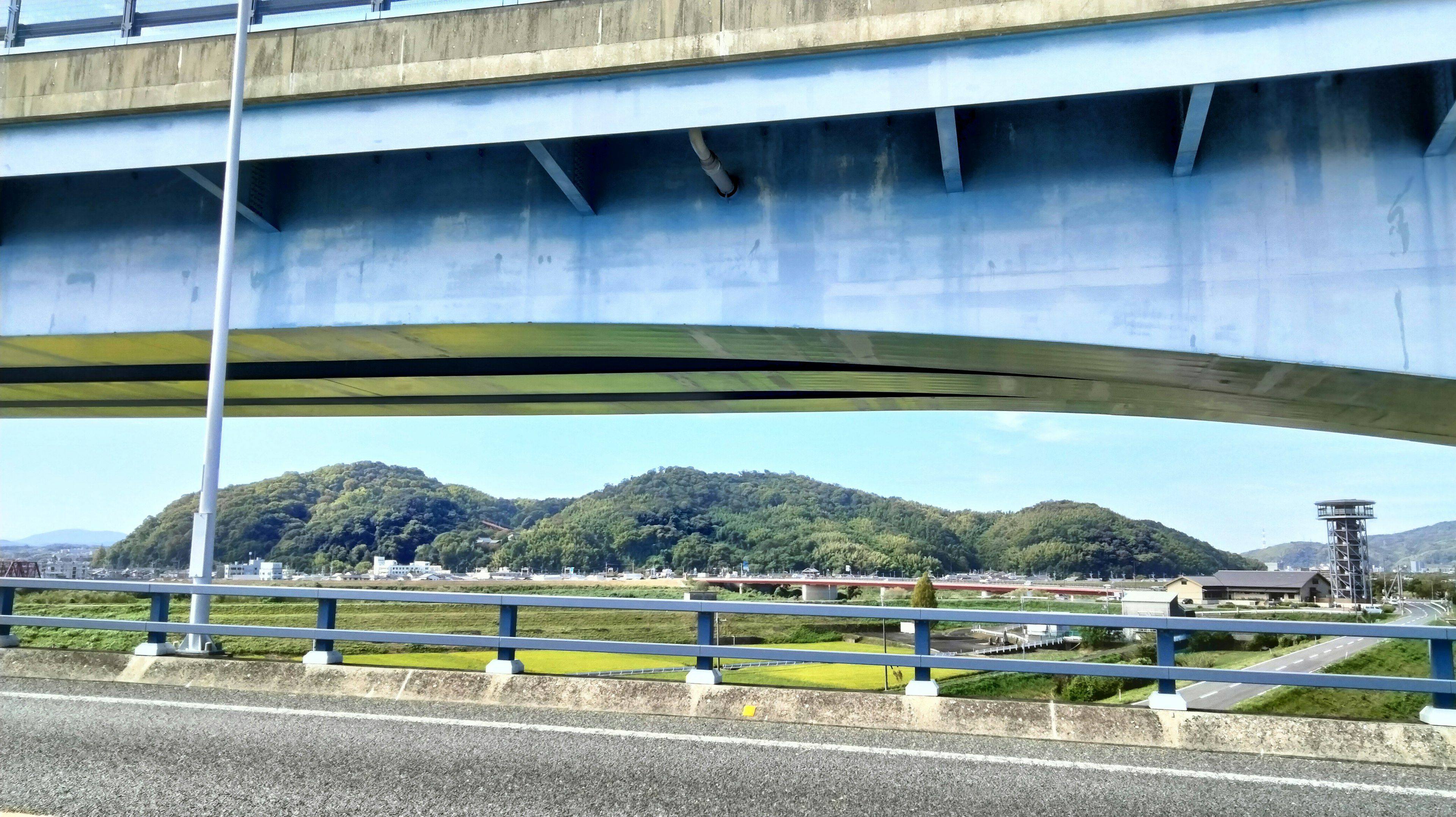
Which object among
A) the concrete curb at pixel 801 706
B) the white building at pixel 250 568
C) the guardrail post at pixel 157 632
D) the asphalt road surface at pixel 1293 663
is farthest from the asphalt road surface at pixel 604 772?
the asphalt road surface at pixel 1293 663

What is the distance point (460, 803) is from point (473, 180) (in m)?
8.34

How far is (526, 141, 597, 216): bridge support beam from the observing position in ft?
32.9

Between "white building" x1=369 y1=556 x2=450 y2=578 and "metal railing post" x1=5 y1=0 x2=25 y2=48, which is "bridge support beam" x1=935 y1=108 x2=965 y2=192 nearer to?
"metal railing post" x1=5 y1=0 x2=25 y2=48

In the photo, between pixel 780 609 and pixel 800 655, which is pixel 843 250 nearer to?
pixel 780 609

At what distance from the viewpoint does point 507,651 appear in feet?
27.7

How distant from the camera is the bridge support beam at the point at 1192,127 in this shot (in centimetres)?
839

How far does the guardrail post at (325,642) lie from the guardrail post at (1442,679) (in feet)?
29.0

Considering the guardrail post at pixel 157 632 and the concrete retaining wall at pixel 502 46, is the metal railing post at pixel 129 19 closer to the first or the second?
the concrete retaining wall at pixel 502 46

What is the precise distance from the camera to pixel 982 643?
60.6m

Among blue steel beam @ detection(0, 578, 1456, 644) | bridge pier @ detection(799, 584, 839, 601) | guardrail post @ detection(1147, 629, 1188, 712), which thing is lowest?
bridge pier @ detection(799, 584, 839, 601)

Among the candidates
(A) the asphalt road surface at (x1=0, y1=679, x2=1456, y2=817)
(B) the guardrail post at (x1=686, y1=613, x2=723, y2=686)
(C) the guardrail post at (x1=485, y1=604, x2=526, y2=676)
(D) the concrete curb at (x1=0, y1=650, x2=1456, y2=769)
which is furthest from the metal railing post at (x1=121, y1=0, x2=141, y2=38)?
(B) the guardrail post at (x1=686, y1=613, x2=723, y2=686)

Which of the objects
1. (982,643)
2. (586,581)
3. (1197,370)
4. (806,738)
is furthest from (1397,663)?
(586,581)

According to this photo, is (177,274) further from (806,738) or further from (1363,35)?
(1363,35)

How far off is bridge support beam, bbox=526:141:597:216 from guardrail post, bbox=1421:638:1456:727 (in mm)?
8790
